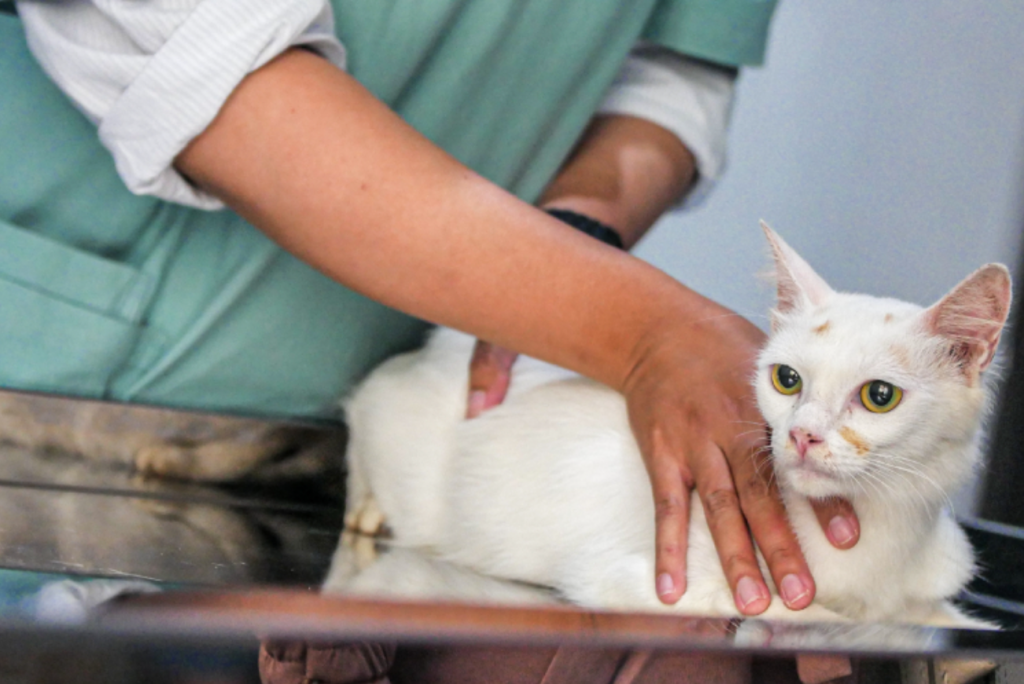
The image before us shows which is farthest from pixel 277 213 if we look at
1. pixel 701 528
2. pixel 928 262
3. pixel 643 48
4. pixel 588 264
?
pixel 928 262

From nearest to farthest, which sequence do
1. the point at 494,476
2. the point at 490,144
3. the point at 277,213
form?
1. the point at 277,213
2. the point at 494,476
3. the point at 490,144

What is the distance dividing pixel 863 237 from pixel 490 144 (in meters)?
0.69

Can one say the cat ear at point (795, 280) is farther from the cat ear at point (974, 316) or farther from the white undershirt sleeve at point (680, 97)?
the white undershirt sleeve at point (680, 97)

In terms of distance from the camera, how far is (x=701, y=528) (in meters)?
0.54

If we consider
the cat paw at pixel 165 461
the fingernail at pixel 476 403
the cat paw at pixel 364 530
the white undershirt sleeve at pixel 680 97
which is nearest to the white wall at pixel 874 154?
the white undershirt sleeve at pixel 680 97

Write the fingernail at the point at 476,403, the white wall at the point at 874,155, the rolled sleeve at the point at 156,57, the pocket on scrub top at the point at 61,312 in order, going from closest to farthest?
the rolled sleeve at the point at 156,57 → the pocket on scrub top at the point at 61,312 → the fingernail at the point at 476,403 → the white wall at the point at 874,155

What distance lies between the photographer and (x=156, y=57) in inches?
21.4

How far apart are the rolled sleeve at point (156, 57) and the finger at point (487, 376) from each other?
1.03ft

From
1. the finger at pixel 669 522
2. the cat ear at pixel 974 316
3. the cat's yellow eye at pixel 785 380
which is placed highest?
the cat ear at pixel 974 316

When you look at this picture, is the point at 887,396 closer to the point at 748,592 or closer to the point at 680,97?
the point at 748,592

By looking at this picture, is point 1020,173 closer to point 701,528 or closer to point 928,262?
point 928,262

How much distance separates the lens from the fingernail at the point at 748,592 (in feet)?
Answer: 1.54

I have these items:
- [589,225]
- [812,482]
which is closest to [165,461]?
[589,225]

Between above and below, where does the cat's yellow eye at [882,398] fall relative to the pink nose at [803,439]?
above
